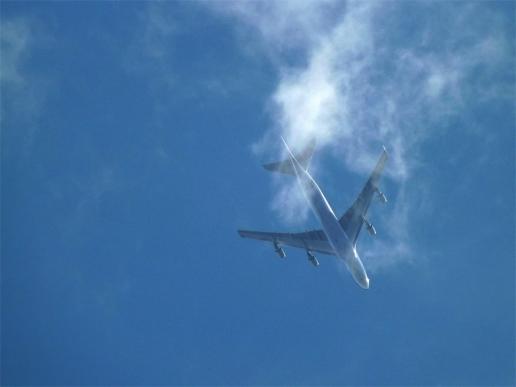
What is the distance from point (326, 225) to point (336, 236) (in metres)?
2.50

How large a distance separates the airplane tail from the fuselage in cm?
799

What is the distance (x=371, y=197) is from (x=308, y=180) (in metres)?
11.7

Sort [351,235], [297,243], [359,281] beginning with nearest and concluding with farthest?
[359,281] < [351,235] < [297,243]

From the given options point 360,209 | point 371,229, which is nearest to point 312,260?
point 371,229

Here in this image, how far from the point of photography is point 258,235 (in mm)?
110812

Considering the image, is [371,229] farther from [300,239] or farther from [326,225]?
[300,239]

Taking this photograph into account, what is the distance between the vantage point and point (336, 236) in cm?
9812

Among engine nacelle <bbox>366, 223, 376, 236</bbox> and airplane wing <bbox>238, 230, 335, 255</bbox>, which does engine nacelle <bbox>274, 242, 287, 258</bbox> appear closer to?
airplane wing <bbox>238, 230, 335, 255</bbox>

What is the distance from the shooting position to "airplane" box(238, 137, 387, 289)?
97.7 metres

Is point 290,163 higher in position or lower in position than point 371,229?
higher

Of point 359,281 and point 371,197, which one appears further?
point 371,197

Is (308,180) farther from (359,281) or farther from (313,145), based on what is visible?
(359,281)

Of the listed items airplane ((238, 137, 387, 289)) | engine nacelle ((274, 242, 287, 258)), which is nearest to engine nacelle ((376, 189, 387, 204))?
airplane ((238, 137, 387, 289))

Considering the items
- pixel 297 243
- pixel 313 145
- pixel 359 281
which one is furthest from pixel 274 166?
pixel 359 281
